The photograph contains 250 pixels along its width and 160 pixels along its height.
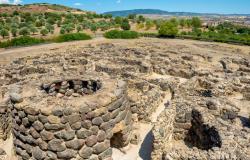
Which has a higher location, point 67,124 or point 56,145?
point 67,124

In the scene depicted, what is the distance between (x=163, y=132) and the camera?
13359 mm

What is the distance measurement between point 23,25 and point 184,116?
246 ft

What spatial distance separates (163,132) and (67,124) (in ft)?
14.2

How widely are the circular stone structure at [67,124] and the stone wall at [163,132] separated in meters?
1.55

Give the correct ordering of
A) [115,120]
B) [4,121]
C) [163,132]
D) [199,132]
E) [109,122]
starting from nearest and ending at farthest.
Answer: [109,122] < [115,120] < [163,132] < [199,132] < [4,121]

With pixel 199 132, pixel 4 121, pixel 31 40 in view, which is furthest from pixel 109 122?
pixel 31 40

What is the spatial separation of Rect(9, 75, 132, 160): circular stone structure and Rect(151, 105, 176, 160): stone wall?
1548 millimetres

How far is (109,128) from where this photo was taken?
11703 millimetres

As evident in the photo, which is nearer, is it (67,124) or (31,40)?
(67,124)

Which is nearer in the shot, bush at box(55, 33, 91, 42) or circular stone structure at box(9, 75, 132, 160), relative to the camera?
circular stone structure at box(9, 75, 132, 160)

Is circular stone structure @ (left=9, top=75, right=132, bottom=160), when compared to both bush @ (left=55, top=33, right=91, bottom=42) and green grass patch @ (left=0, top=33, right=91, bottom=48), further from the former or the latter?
bush @ (left=55, top=33, right=91, bottom=42)

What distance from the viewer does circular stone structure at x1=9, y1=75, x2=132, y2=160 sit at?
10.8m

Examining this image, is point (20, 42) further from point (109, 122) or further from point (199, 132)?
point (109, 122)

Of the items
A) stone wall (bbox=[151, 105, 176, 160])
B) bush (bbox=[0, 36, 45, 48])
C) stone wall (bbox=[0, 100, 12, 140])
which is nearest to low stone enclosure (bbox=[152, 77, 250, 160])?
stone wall (bbox=[151, 105, 176, 160])
